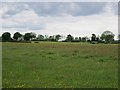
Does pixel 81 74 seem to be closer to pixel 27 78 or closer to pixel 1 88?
pixel 27 78

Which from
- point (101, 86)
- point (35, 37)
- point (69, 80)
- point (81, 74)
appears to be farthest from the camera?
point (35, 37)

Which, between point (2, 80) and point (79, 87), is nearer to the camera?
point (79, 87)

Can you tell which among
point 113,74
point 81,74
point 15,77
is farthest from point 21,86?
point 113,74

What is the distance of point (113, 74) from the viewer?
21.2 meters

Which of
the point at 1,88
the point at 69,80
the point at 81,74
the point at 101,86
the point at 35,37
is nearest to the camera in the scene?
the point at 1,88

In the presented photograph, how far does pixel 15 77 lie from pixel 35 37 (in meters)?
150

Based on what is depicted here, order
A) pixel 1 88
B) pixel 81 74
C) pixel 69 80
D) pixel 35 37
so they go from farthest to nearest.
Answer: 1. pixel 35 37
2. pixel 81 74
3. pixel 69 80
4. pixel 1 88

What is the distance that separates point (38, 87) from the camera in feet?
51.0

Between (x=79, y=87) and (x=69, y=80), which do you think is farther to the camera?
(x=69, y=80)

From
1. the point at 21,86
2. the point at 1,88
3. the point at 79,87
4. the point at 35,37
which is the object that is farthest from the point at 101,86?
the point at 35,37

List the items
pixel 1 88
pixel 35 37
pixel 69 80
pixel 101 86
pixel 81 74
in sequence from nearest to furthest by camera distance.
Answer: pixel 1 88 → pixel 101 86 → pixel 69 80 → pixel 81 74 → pixel 35 37

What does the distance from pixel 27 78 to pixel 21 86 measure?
10.0 ft

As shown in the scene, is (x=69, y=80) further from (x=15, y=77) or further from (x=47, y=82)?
(x=15, y=77)

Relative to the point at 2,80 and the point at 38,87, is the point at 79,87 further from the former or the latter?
the point at 2,80
